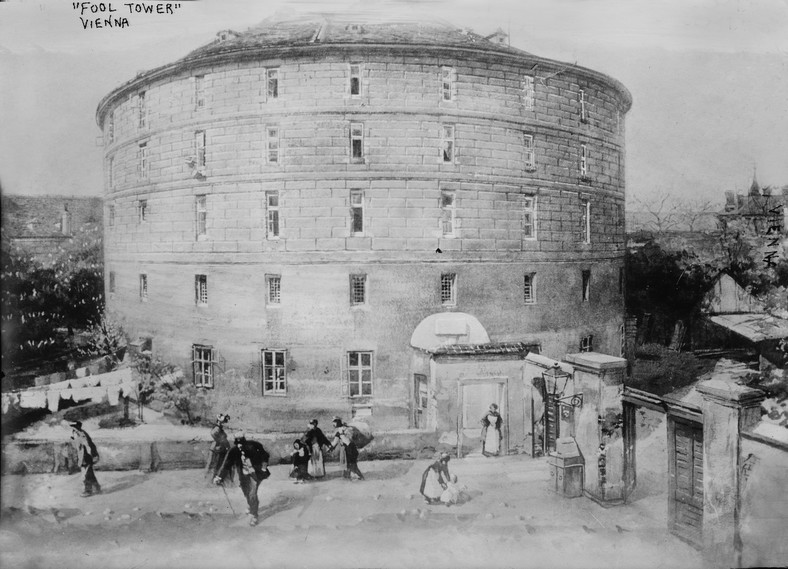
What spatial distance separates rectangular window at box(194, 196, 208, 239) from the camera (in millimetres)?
6500

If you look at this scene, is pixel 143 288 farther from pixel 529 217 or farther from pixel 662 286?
pixel 662 286

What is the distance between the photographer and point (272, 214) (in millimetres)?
6445

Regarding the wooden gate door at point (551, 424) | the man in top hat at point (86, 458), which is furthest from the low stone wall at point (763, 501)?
the man in top hat at point (86, 458)

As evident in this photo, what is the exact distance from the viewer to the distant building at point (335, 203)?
6379 millimetres

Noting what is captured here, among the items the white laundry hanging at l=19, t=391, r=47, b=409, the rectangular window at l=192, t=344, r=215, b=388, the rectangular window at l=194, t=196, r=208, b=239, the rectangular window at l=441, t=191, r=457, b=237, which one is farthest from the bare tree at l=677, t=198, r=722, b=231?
the white laundry hanging at l=19, t=391, r=47, b=409

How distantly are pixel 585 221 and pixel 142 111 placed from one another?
5054 mm

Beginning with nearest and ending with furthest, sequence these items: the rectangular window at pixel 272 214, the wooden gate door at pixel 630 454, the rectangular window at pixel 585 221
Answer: the wooden gate door at pixel 630 454, the rectangular window at pixel 272 214, the rectangular window at pixel 585 221

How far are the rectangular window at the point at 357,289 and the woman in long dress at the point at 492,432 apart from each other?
5.92 ft

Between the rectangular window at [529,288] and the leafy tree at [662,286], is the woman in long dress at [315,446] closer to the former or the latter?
the rectangular window at [529,288]

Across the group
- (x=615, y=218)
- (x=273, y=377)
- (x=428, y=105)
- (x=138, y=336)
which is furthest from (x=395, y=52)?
(x=138, y=336)

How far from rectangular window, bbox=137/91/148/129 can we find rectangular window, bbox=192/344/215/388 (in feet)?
8.18

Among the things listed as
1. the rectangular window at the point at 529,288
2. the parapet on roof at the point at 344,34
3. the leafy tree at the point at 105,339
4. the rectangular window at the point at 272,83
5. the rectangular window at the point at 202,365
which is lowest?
the rectangular window at the point at 202,365

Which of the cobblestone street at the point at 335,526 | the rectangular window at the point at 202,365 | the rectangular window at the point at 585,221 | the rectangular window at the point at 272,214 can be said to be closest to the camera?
the cobblestone street at the point at 335,526
